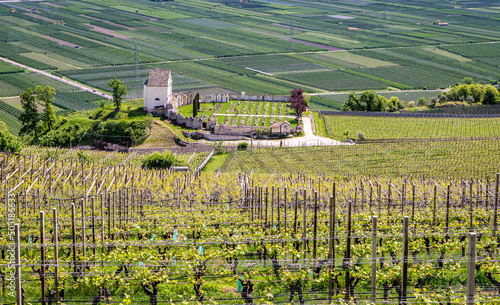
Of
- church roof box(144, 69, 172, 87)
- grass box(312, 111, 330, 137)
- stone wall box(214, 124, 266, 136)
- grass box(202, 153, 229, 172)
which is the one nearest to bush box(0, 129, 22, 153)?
grass box(202, 153, 229, 172)

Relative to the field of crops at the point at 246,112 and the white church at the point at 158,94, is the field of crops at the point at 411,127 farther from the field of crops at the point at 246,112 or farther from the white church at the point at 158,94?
the white church at the point at 158,94

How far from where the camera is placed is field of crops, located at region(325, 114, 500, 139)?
80812mm

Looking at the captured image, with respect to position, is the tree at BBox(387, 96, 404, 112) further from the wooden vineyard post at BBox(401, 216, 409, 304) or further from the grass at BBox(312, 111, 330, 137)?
the wooden vineyard post at BBox(401, 216, 409, 304)

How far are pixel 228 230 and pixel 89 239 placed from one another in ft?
22.7

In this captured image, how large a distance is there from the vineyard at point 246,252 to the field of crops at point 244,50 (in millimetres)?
83269

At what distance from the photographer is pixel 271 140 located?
267 ft

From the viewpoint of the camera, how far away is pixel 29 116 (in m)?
84.1

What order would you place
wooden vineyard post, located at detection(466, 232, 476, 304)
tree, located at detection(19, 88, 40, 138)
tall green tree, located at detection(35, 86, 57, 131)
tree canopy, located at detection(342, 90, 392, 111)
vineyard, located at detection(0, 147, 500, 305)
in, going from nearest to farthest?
wooden vineyard post, located at detection(466, 232, 476, 304)
vineyard, located at detection(0, 147, 500, 305)
tree, located at detection(19, 88, 40, 138)
tall green tree, located at detection(35, 86, 57, 131)
tree canopy, located at detection(342, 90, 392, 111)

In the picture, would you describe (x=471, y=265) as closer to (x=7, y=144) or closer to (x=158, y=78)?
(x=7, y=144)

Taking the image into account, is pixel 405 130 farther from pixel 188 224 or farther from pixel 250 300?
pixel 250 300

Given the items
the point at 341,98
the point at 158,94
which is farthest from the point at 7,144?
the point at 341,98

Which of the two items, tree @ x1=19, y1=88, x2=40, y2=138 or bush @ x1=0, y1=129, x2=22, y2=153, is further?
tree @ x1=19, y1=88, x2=40, y2=138

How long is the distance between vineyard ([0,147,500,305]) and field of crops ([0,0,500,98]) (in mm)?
83269

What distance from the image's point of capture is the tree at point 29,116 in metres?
83.6
